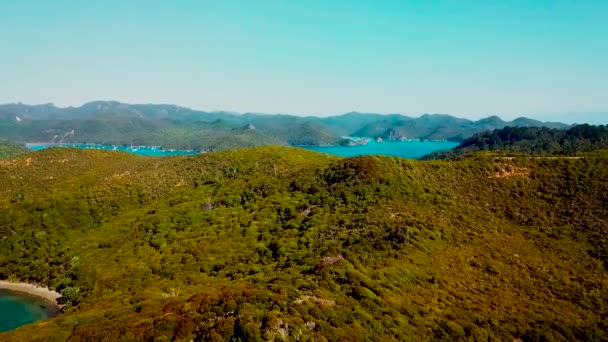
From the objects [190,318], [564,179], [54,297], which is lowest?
[54,297]

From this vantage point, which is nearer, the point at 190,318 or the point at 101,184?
the point at 190,318

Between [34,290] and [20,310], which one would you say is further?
[34,290]

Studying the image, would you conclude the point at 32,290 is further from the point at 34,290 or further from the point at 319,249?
the point at 319,249

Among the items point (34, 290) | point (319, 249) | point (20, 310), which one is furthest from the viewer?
point (34, 290)

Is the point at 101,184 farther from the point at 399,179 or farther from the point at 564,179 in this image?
the point at 564,179

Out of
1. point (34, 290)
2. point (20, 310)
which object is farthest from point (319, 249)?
point (34, 290)

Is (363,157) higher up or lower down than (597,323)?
higher up

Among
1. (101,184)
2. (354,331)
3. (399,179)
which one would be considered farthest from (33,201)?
Answer: (354,331)

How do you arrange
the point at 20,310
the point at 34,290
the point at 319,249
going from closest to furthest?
1. the point at 319,249
2. the point at 20,310
3. the point at 34,290
